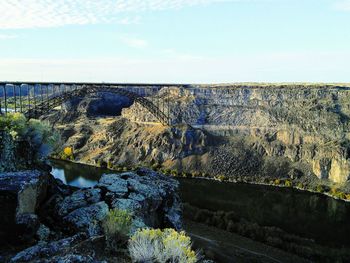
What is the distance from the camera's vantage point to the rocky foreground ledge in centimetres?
949

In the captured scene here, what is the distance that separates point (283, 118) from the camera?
232 ft

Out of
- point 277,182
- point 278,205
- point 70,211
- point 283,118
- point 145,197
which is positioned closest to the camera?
point 70,211

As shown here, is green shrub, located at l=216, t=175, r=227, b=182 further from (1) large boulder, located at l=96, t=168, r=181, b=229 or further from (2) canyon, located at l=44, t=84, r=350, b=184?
(1) large boulder, located at l=96, t=168, r=181, b=229

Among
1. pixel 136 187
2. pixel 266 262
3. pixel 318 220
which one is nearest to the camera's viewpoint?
pixel 136 187

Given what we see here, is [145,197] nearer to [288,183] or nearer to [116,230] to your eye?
[116,230]

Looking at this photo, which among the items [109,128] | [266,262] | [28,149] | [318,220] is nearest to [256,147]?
[318,220]

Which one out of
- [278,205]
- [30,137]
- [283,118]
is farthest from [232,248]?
[283,118]

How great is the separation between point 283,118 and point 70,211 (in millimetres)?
61013

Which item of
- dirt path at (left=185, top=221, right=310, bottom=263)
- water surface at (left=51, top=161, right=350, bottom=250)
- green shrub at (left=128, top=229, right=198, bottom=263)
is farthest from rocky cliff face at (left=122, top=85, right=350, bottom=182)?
green shrub at (left=128, top=229, right=198, bottom=263)

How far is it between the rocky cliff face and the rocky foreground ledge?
46.3m

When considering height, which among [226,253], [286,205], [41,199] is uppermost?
[41,199]

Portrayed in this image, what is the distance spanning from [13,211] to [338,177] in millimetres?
54455

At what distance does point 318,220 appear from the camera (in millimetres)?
42125

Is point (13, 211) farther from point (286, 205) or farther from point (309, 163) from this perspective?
point (309, 163)
